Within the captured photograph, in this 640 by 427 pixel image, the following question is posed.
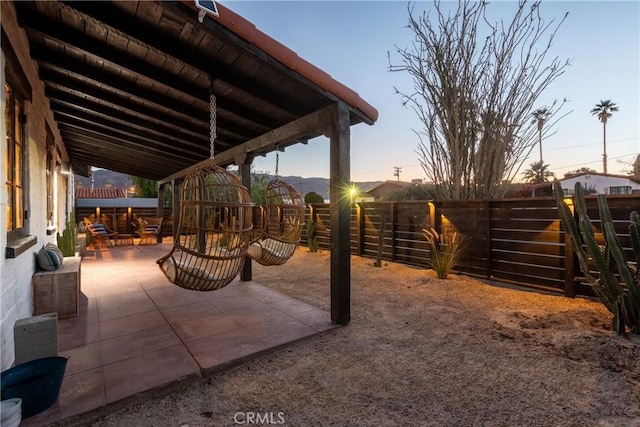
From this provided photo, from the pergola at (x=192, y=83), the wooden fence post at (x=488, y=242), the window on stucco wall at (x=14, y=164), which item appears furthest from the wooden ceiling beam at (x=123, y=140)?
the wooden fence post at (x=488, y=242)

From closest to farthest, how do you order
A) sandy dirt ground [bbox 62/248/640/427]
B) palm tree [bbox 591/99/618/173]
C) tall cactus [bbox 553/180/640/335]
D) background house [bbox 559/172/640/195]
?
sandy dirt ground [bbox 62/248/640/427]
tall cactus [bbox 553/180/640/335]
background house [bbox 559/172/640/195]
palm tree [bbox 591/99/618/173]

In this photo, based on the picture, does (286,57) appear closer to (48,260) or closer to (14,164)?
(14,164)

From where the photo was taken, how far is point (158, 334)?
2.74 meters

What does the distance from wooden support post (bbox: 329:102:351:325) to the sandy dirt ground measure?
28 cm

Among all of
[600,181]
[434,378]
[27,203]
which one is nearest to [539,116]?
[434,378]

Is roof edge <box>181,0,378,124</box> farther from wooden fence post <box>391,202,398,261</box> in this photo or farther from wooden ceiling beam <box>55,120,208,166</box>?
wooden ceiling beam <box>55,120,208,166</box>

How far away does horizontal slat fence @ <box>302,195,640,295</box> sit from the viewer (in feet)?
12.7

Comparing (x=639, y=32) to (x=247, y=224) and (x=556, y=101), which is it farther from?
(x=247, y=224)

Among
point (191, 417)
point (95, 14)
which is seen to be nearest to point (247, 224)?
point (191, 417)

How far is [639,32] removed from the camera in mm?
3959

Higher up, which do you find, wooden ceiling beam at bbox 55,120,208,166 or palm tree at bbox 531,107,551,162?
palm tree at bbox 531,107,551,162

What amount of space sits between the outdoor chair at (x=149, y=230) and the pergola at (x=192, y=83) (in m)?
5.38

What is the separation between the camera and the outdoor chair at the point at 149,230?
9680mm

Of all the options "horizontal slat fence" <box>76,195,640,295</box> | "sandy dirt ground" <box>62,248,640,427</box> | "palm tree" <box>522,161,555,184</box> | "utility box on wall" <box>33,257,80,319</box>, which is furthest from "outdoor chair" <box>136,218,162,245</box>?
"palm tree" <box>522,161,555,184</box>
